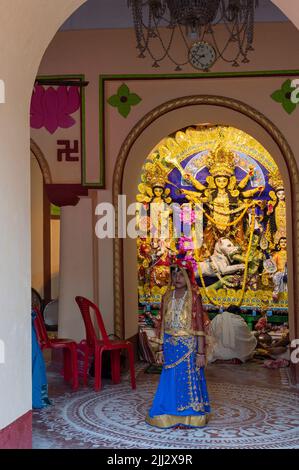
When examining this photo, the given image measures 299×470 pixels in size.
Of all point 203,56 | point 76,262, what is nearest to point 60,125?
point 76,262

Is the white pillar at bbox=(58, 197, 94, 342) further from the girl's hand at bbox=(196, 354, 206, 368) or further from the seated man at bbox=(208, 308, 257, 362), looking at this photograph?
the girl's hand at bbox=(196, 354, 206, 368)

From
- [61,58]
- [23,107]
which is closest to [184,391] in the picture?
[23,107]

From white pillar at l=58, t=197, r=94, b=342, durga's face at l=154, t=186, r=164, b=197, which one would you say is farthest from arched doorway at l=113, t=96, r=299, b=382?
durga's face at l=154, t=186, r=164, b=197

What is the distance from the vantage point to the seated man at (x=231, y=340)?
353 inches

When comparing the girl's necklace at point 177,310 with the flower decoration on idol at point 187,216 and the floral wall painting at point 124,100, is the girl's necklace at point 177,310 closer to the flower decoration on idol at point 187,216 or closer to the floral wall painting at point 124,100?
the floral wall painting at point 124,100

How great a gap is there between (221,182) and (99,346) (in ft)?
18.3

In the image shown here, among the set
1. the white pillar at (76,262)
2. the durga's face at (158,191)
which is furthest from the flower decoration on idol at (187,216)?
the white pillar at (76,262)

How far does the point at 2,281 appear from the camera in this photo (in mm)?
3705

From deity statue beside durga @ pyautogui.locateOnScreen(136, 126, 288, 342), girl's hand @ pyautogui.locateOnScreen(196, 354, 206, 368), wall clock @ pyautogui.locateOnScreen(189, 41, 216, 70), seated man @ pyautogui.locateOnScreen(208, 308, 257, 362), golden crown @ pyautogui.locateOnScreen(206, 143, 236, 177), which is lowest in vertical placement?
seated man @ pyautogui.locateOnScreen(208, 308, 257, 362)

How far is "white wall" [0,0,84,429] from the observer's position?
3713 mm

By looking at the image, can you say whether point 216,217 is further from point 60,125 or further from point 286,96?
point 60,125

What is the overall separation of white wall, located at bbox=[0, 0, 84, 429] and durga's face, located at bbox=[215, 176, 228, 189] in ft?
25.7

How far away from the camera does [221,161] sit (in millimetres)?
11852

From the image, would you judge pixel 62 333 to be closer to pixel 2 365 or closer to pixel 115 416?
pixel 115 416
